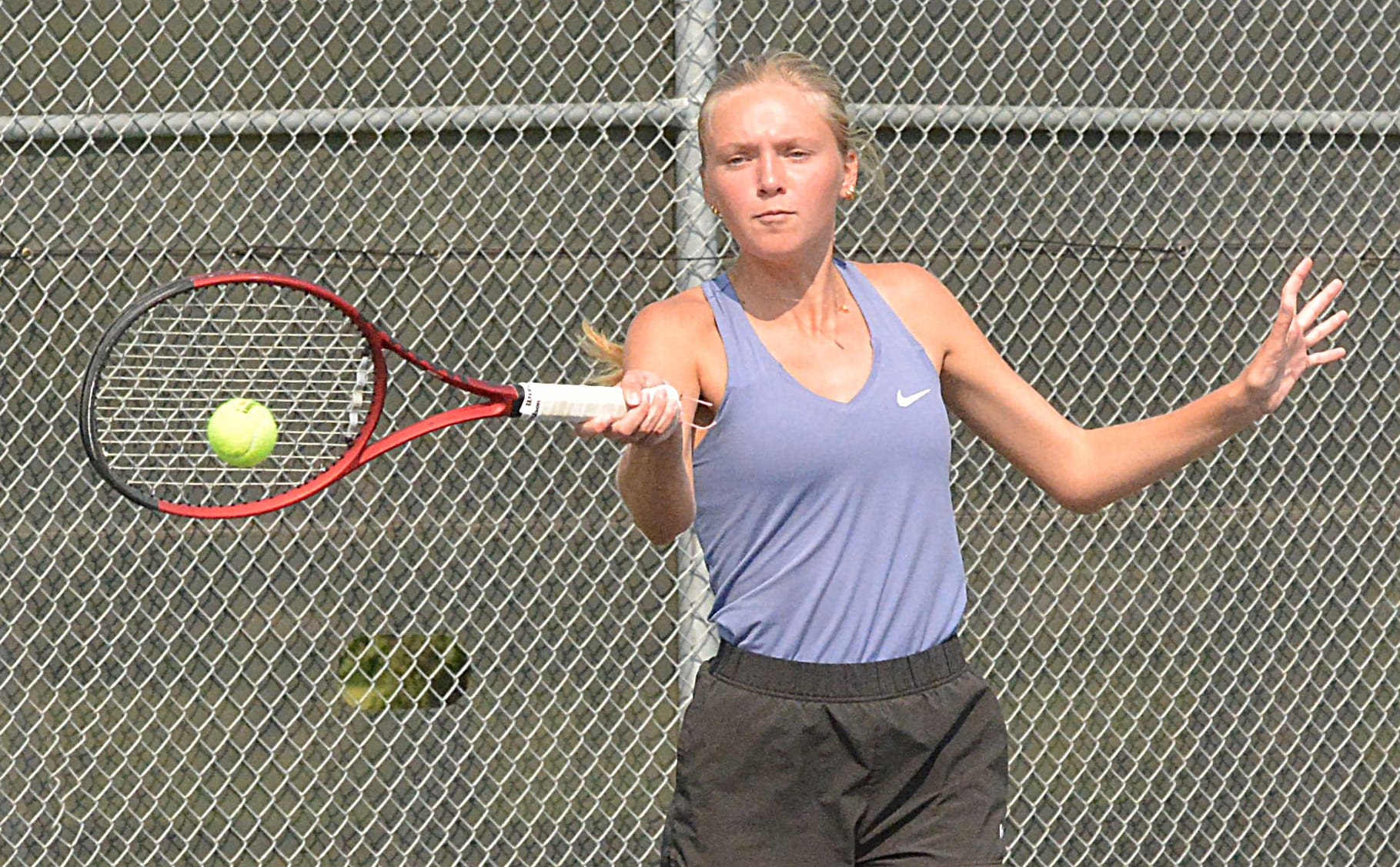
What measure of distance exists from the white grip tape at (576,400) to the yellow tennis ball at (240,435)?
17.5 inches

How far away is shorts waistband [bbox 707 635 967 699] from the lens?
2.07 meters

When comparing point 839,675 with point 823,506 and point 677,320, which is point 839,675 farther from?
point 677,320

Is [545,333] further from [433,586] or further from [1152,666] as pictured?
[1152,666]

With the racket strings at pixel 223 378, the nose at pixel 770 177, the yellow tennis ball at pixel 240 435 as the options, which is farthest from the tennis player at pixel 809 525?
the racket strings at pixel 223 378

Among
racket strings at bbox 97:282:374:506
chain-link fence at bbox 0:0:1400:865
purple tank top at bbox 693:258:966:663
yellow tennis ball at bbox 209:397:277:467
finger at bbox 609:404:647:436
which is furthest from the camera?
chain-link fence at bbox 0:0:1400:865

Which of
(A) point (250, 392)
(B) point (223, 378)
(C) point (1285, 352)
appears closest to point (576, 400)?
(C) point (1285, 352)

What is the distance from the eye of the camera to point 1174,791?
4.31 m

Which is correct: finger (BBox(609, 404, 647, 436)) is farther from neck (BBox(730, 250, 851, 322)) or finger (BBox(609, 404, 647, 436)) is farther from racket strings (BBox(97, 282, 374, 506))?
racket strings (BBox(97, 282, 374, 506))

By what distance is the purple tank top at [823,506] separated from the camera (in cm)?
204

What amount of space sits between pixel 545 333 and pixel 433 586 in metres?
0.68

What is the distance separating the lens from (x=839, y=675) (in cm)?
207

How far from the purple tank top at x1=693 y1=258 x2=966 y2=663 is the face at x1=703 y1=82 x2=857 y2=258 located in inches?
4.9

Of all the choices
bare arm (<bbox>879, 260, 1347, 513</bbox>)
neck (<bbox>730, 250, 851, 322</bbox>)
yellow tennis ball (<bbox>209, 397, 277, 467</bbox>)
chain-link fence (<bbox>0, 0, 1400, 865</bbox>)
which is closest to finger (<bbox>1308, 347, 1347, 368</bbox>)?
bare arm (<bbox>879, 260, 1347, 513</bbox>)

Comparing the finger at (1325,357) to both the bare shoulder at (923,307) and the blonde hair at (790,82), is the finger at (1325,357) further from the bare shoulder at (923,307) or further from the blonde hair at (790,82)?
the blonde hair at (790,82)
